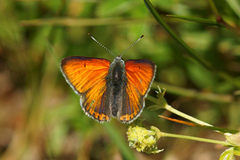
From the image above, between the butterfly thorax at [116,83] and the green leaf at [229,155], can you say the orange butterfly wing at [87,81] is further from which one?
the green leaf at [229,155]

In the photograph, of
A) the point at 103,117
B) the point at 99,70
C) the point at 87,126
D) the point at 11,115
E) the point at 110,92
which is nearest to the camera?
the point at 103,117

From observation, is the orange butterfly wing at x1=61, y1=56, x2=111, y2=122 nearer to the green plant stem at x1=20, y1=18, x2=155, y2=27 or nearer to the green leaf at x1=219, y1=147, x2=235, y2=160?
the green plant stem at x1=20, y1=18, x2=155, y2=27

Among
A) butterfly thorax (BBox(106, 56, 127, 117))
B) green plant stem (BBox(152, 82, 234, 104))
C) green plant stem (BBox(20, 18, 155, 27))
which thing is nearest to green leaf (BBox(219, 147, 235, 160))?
butterfly thorax (BBox(106, 56, 127, 117))

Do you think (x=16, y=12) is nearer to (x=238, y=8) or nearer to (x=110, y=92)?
(x=110, y=92)

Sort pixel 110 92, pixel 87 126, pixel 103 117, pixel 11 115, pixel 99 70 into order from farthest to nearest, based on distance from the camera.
→ pixel 11 115
pixel 87 126
pixel 99 70
pixel 110 92
pixel 103 117

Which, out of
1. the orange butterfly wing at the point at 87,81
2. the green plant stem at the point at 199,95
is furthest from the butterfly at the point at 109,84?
the green plant stem at the point at 199,95

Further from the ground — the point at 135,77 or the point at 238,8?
the point at 238,8

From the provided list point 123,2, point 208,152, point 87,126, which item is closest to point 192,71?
point 208,152
